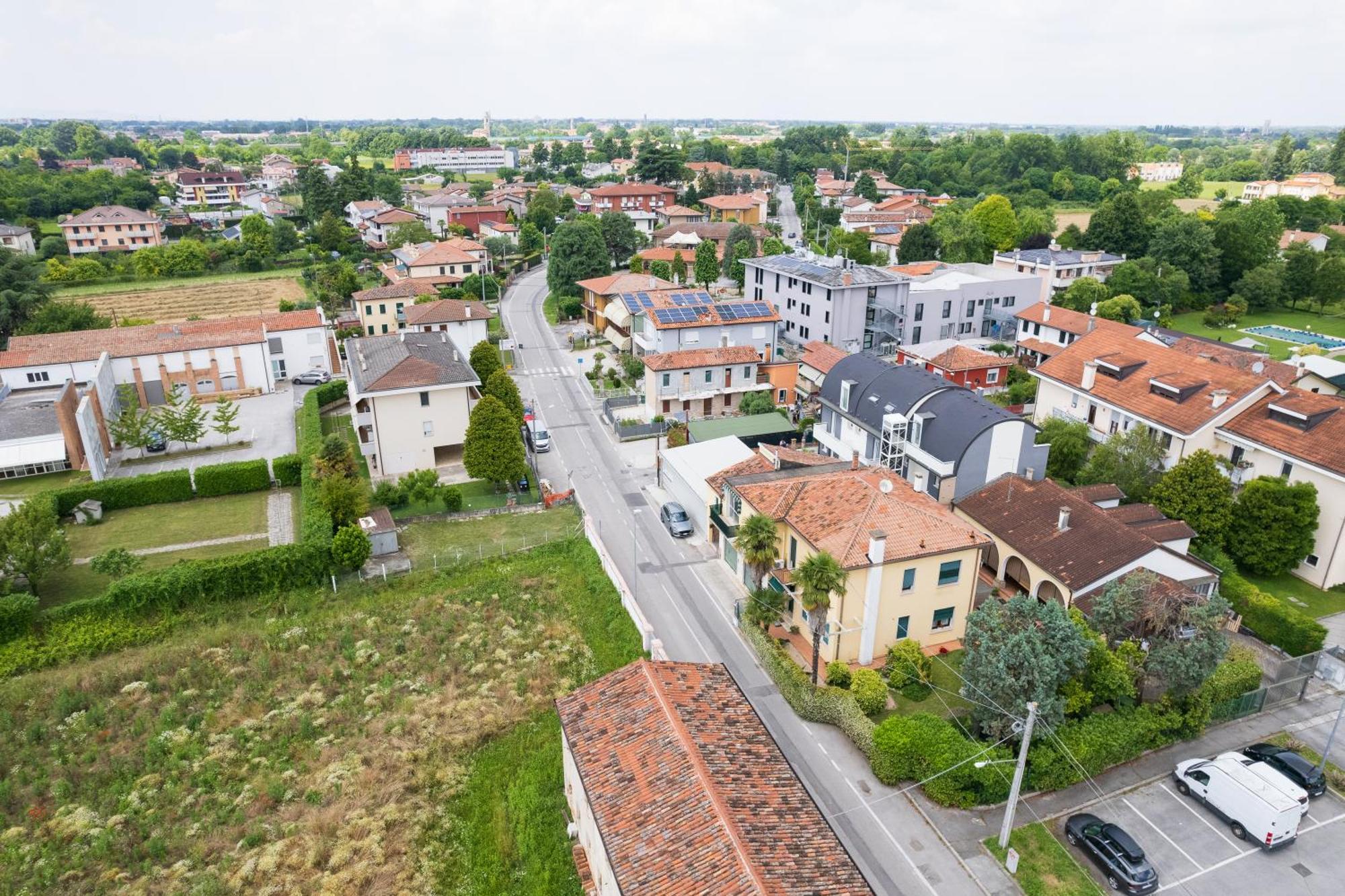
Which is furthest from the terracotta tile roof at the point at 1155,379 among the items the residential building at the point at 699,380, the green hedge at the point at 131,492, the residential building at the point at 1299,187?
the residential building at the point at 1299,187

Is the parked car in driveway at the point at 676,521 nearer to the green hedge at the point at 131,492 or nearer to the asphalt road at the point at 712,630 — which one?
the asphalt road at the point at 712,630

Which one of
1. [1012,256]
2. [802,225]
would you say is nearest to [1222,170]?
[802,225]

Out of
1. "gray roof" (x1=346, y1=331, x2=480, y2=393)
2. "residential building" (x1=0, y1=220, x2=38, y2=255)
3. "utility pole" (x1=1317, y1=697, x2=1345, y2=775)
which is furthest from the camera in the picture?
"residential building" (x1=0, y1=220, x2=38, y2=255)

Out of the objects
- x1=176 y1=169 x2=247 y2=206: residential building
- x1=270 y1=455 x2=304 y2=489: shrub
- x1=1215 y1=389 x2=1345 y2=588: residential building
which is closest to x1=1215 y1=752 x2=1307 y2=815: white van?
x1=1215 y1=389 x2=1345 y2=588: residential building

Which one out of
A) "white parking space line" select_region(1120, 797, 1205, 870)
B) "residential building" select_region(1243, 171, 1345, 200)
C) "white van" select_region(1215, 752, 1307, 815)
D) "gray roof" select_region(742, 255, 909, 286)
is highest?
"residential building" select_region(1243, 171, 1345, 200)

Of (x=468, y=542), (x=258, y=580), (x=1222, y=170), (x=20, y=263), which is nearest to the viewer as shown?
(x=258, y=580)

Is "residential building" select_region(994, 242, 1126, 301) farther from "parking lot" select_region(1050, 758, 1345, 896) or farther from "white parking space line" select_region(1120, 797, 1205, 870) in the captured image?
"white parking space line" select_region(1120, 797, 1205, 870)

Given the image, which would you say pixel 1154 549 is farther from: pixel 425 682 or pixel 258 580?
pixel 258 580
